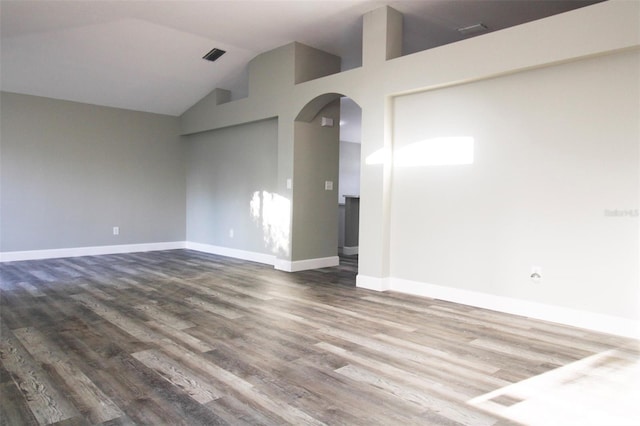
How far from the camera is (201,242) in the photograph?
7.61m

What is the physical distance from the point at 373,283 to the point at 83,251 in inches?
191

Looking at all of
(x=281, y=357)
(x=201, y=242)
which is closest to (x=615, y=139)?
Result: (x=281, y=357)

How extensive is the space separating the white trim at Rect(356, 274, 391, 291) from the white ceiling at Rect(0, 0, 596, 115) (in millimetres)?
2824

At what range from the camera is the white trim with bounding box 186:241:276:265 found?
20.4ft

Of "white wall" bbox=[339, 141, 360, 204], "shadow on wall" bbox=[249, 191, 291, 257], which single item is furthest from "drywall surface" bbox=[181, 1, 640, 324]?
"white wall" bbox=[339, 141, 360, 204]

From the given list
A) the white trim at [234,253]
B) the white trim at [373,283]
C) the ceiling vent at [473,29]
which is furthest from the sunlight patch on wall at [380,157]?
the white trim at [234,253]

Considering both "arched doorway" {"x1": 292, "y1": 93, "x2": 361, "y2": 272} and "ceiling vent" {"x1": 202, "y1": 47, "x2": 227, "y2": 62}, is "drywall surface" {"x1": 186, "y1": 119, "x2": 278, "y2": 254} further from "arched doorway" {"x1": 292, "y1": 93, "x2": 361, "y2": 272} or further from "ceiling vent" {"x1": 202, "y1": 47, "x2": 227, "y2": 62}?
"ceiling vent" {"x1": 202, "y1": 47, "x2": 227, "y2": 62}

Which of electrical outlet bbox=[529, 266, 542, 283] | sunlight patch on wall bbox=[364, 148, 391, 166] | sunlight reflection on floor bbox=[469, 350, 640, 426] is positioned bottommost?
sunlight reflection on floor bbox=[469, 350, 640, 426]

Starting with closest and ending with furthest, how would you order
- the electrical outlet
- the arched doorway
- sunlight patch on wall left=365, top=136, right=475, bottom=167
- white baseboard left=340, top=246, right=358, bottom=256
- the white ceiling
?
the electrical outlet < sunlight patch on wall left=365, top=136, right=475, bottom=167 < the white ceiling < the arched doorway < white baseboard left=340, top=246, right=358, bottom=256

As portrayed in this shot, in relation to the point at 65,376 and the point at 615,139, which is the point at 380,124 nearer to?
the point at 615,139

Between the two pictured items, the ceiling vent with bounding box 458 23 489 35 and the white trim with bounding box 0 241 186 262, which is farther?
the white trim with bounding box 0 241 186 262

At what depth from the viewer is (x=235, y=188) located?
684 cm

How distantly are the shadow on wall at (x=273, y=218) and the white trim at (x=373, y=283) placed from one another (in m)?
1.32

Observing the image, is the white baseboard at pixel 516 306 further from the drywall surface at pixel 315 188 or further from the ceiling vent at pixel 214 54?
the ceiling vent at pixel 214 54
